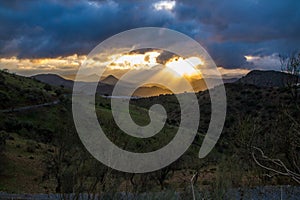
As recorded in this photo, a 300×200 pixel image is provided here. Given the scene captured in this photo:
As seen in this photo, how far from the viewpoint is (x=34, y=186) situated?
26.3m

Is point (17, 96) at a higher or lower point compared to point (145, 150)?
higher

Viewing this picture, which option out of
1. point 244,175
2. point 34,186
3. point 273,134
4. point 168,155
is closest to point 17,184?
point 34,186

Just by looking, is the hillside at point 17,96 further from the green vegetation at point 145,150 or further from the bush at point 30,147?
the bush at point 30,147

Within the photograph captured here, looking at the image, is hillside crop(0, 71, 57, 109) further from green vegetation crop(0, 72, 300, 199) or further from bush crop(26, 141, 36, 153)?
bush crop(26, 141, 36, 153)

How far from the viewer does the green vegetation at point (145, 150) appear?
10188mm

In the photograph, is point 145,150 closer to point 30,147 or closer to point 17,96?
point 30,147

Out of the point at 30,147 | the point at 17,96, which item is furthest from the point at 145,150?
the point at 17,96

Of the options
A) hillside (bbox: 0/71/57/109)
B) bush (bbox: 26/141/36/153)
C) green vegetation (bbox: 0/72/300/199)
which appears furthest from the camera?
hillside (bbox: 0/71/57/109)

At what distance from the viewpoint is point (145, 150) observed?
1076 inches

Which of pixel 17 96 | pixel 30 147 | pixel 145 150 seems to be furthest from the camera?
pixel 17 96

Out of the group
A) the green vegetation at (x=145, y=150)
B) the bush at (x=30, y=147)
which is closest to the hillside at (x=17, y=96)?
the green vegetation at (x=145, y=150)

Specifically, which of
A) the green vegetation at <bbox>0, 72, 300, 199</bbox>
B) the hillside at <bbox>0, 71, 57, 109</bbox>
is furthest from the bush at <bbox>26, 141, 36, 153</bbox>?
the hillside at <bbox>0, 71, 57, 109</bbox>

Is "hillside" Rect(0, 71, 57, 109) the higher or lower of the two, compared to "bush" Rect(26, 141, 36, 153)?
higher

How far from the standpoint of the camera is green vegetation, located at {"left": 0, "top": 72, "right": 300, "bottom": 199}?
1019cm
